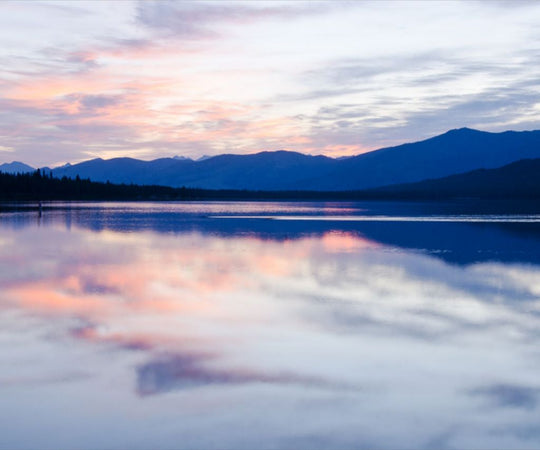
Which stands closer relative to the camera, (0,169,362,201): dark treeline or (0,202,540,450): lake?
(0,202,540,450): lake

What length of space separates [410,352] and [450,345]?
101 centimetres

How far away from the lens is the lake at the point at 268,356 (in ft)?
24.6

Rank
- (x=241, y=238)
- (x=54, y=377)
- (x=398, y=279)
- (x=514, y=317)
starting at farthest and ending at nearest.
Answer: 1. (x=241, y=238)
2. (x=398, y=279)
3. (x=514, y=317)
4. (x=54, y=377)

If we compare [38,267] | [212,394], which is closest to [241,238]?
[38,267]

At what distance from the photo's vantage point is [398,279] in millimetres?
19547

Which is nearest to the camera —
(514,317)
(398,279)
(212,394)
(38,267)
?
(212,394)

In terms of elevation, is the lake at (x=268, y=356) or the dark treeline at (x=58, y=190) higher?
the dark treeline at (x=58, y=190)

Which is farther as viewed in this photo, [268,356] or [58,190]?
[58,190]

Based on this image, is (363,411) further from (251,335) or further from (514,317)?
(514,317)

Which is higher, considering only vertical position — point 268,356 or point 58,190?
point 58,190

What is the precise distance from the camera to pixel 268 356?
10.6m

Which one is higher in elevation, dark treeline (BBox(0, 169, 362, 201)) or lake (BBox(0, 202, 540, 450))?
dark treeline (BBox(0, 169, 362, 201))

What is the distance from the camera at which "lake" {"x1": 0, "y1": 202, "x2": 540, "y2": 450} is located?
751cm

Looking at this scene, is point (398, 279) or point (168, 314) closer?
point (168, 314)
